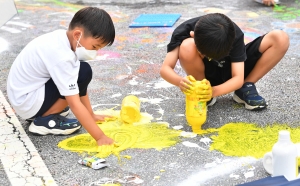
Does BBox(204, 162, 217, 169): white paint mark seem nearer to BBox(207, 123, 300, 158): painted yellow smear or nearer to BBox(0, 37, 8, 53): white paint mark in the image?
BBox(207, 123, 300, 158): painted yellow smear

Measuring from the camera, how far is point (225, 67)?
3.01 m

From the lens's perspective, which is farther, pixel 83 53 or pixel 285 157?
pixel 83 53

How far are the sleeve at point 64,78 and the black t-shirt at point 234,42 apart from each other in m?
0.64

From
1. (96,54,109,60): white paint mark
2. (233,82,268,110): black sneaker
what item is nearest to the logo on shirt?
(233,82,268,110): black sneaker

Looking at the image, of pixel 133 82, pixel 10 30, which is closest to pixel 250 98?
pixel 133 82

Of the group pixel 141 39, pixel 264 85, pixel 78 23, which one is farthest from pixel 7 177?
pixel 141 39

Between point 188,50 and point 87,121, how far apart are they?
0.72 metres

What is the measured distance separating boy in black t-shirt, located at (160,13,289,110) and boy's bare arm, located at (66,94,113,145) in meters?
0.51

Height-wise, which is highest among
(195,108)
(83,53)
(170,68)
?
(83,53)

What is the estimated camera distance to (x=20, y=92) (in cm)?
279

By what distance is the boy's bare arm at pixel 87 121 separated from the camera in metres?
2.62

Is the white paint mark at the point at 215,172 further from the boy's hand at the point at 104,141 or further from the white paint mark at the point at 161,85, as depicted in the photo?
the white paint mark at the point at 161,85

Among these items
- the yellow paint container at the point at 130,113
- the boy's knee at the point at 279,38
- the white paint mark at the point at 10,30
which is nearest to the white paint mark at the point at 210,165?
the yellow paint container at the point at 130,113

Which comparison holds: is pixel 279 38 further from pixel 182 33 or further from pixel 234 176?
pixel 234 176
